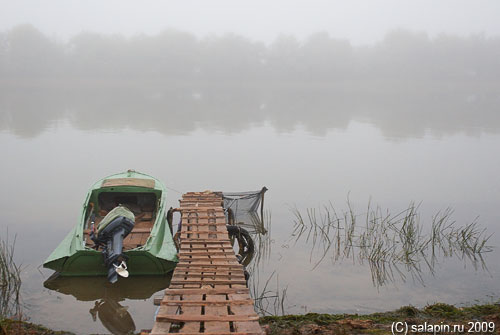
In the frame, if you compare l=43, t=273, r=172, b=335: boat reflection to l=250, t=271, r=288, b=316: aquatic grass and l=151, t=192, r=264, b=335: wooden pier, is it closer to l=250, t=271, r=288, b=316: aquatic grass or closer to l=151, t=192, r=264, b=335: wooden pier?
l=151, t=192, r=264, b=335: wooden pier

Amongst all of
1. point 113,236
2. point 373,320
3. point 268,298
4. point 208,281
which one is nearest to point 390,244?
point 268,298

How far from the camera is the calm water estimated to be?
28.0ft

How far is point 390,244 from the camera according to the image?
10.8 m

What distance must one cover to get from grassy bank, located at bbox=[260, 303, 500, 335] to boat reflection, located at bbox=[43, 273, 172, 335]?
2549mm

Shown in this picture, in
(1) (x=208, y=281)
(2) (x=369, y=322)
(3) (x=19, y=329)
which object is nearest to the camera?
(3) (x=19, y=329)

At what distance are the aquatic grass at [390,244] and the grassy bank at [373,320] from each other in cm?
217

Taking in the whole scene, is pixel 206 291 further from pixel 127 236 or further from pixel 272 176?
pixel 272 176

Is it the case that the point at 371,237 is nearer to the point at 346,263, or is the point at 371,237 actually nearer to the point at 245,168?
the point at 346,263

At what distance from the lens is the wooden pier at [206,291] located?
5.44 m

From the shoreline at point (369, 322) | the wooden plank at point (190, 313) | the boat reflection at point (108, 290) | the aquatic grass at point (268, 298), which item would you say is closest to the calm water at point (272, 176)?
the boat reflection at point (108, 290)

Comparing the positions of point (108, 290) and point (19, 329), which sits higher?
point (108, 290)

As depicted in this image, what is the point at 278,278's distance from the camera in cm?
930

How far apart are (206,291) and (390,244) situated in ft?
18.9

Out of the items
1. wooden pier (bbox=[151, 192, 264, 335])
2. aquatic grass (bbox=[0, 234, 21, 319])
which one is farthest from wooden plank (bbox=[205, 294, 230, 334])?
aquatic grass (bbox=[0, 234, 21, 319])
